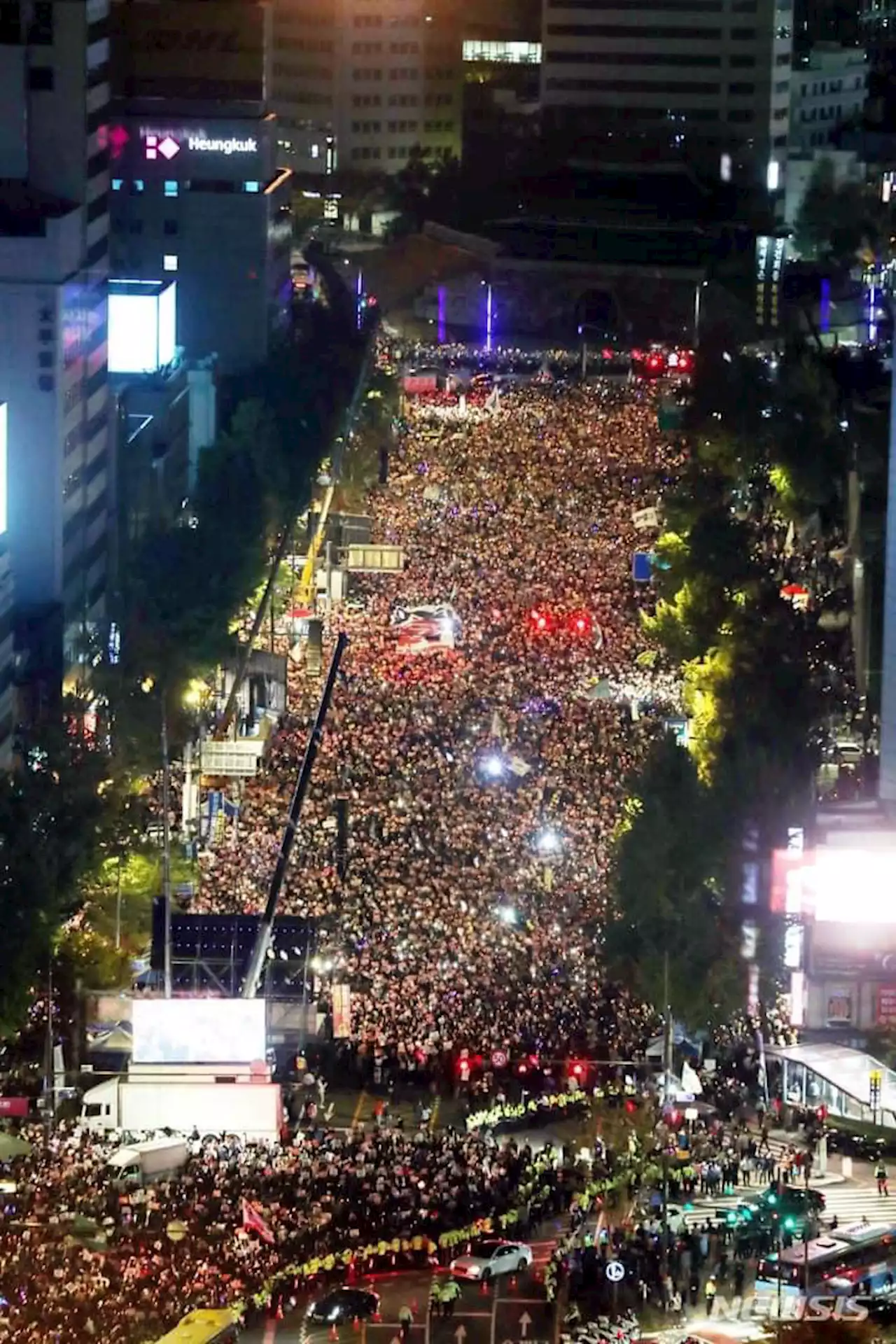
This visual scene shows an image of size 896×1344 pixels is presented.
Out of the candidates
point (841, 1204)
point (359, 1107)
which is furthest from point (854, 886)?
point (359, 1107)

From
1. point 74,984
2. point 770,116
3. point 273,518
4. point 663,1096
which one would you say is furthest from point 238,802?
point 770,116

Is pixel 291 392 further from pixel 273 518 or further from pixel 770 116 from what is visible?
pixel 770 116

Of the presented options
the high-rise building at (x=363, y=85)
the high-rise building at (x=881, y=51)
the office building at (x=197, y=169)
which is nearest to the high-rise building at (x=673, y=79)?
the high-rise building at (x=881, y=51)

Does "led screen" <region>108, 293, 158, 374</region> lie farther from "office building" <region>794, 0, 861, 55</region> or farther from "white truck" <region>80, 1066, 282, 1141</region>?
→ "office building" <region>794, 0, 861, 55</region>

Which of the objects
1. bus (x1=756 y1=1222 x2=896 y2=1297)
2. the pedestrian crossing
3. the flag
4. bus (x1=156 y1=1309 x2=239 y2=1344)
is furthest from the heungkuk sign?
bus (x1=156 y1=1309 x2=239 y2=1344)

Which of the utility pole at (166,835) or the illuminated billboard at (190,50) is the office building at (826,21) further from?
the utility pole at (166,835)

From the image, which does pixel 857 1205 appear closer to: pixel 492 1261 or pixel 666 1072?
pixel 666 1072
